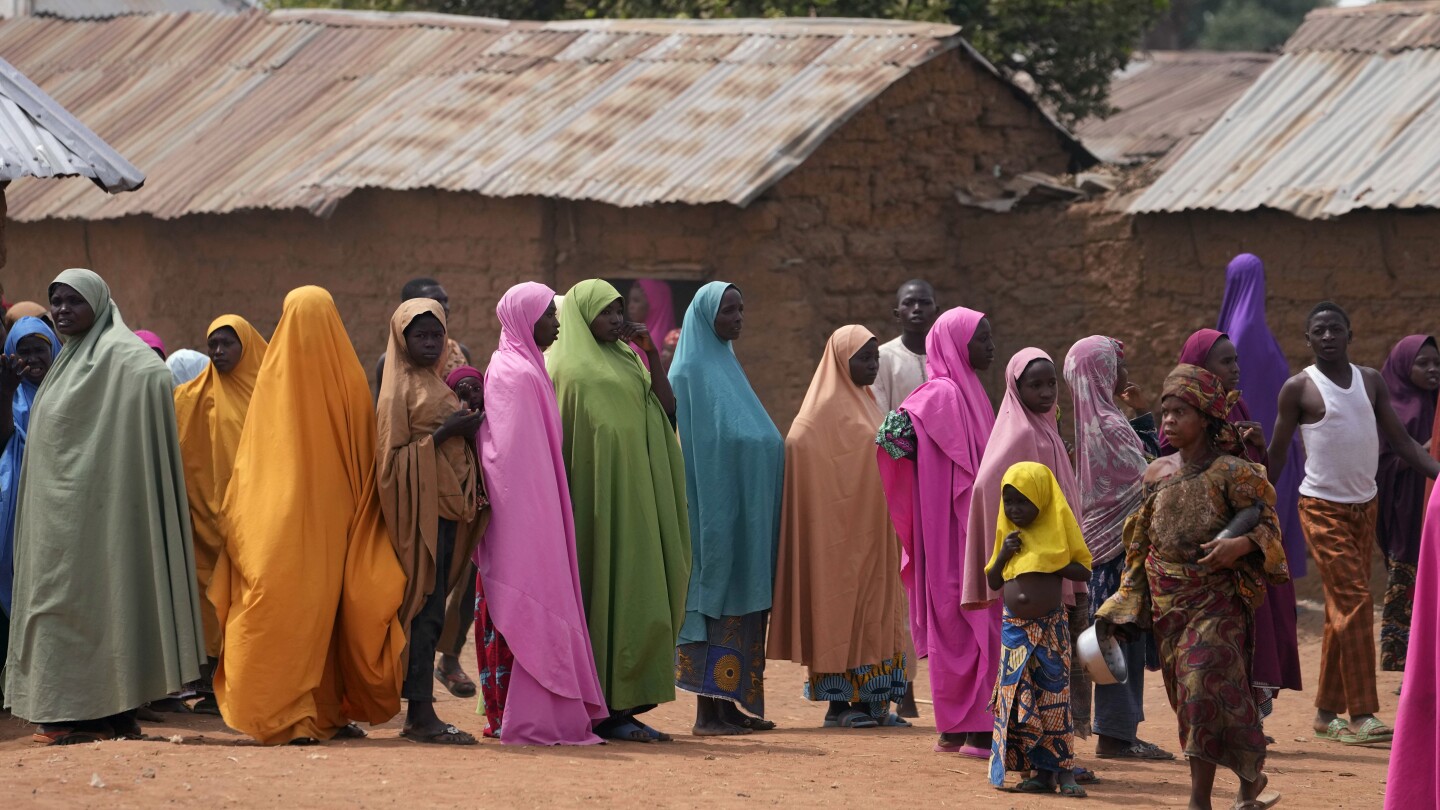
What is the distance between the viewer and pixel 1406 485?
927 cm

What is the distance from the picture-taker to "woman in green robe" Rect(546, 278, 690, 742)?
7.43 metres

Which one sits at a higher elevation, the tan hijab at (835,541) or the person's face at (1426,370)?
the person's face at (1426,370)

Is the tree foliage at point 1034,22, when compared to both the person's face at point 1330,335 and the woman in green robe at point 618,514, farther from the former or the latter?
the woman in green robe at point 618,514

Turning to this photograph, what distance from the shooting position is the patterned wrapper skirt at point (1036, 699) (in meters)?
6.64

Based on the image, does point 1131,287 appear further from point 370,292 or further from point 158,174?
point 158,174

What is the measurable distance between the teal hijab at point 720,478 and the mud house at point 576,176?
3.81m

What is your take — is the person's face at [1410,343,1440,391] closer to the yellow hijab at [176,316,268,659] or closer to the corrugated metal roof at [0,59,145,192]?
the yellow hijab at [176,316,268,659]

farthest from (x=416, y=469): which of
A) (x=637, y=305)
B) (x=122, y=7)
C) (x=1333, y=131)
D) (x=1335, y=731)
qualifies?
(x=122, y=7)

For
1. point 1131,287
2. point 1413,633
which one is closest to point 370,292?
point 1131,287

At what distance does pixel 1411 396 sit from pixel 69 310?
637cm

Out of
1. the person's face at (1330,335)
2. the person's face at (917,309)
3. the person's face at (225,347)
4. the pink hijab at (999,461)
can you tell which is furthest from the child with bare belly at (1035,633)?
the person's face at (225,347)

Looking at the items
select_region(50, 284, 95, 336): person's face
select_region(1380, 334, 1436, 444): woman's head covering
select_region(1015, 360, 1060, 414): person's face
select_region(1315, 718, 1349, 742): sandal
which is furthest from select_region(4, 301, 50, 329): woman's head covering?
select_region(1380, 334, 1436, 444): woman's head covering

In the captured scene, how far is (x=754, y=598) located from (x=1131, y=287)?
493 centimetres

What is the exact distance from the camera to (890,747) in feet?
25.1
